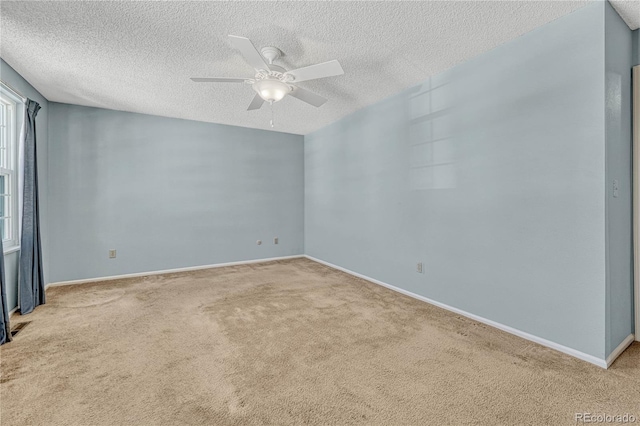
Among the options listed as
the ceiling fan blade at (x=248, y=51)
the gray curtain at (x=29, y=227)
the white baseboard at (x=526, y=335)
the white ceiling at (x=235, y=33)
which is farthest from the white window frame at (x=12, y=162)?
the white baseboard at (x=526, y=335)

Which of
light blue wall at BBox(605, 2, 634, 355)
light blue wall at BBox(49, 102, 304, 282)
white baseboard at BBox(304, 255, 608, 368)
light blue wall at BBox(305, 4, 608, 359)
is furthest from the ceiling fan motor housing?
white baseboard at BBox(304, 255, 608, 368)

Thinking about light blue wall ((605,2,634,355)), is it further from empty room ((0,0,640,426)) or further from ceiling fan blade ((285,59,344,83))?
ceiling fan blade ((285,59,344,83))

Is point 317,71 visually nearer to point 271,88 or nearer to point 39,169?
point 271,88

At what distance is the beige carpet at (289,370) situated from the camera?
1.58 meters

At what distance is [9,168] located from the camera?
3168 millimetres

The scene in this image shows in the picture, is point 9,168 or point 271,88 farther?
point 9,168

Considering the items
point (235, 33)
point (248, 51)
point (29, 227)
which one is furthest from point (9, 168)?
point (248, 51)

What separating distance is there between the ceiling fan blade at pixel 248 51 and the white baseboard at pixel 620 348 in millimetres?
3259

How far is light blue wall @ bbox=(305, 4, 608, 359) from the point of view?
6.77 ft

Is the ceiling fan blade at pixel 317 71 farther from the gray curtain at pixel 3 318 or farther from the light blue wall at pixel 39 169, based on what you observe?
the gray curtain at pixel 3 318

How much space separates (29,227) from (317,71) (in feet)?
11.2

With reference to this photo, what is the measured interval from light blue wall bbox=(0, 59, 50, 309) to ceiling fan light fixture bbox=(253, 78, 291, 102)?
2398 mm

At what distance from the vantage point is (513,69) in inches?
97.3

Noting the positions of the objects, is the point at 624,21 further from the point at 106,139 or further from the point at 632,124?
the point at 106,139
